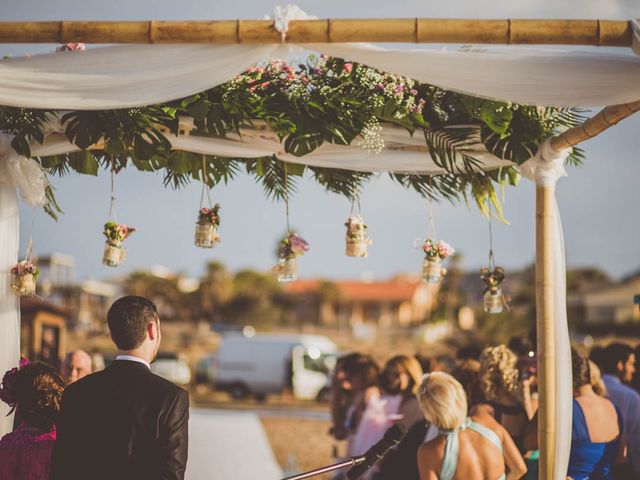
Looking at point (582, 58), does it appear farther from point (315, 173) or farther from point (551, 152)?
point (315, 173)

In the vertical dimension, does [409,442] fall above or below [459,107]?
below

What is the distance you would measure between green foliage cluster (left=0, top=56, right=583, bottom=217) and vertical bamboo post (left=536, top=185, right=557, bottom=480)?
366 mm

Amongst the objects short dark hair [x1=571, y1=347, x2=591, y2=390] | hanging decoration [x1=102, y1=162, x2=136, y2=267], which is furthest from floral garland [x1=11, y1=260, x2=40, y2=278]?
short dark hair [x1=571, y1=347, x2=591, y2=390]

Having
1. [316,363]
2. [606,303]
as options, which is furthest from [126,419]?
[606,303]

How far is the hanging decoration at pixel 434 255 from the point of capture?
577cm

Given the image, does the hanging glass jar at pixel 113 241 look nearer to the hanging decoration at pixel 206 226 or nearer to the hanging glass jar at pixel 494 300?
the hanging decoration at pixel 206 226

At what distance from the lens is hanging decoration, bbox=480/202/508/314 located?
5.52 meters

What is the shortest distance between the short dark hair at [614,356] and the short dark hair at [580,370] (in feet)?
5.68

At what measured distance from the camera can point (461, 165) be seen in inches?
207

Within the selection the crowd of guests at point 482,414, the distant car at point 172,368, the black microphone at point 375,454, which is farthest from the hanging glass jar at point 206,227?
the distant car at point 172,368

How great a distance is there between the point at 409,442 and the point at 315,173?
6.52 feet

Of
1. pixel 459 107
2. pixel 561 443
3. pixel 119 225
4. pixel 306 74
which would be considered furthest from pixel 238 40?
pixel 561 443

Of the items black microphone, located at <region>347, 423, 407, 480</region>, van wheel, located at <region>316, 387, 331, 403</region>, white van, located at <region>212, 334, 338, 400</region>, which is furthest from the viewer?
white van, located at <region>212, 334, 338, 400</region>

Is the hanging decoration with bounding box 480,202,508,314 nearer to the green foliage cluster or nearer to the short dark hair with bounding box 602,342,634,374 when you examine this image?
the green foliage cluster
